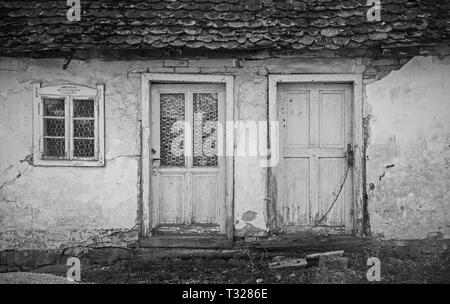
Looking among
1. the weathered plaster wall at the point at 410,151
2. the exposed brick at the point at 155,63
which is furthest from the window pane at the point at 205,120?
the weathered plaster wall at the point at 410,151

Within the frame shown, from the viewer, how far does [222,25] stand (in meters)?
6.96

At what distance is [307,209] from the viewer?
24.4 ft

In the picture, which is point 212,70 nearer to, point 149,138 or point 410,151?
point 149,138

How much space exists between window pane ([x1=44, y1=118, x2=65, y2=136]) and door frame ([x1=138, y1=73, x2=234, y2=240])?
4.04 ft

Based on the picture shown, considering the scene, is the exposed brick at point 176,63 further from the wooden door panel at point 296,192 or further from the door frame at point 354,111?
the wooden door panel at point 296,192

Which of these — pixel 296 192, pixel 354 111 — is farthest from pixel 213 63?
pixel 296 192

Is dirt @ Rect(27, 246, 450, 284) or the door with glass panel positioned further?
the door with glass panel

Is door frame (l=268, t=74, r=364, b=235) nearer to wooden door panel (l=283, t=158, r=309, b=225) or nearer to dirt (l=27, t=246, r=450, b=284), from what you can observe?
wooden door panel (l=283, t=158, r=309, b=225)

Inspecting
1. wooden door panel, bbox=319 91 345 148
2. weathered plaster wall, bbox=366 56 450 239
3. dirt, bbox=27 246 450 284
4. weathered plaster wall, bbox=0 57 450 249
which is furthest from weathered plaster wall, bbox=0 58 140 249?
weathered plaster wall, bbox=366 56 450 239

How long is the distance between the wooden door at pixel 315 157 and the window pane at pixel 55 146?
328 cm

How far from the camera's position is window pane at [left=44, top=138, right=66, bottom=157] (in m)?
7.30

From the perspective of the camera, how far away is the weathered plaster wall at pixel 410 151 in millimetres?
7172

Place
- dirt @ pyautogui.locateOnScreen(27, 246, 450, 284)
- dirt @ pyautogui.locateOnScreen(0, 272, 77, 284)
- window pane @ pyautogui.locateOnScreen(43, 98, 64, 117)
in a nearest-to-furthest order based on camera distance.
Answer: dirt @ pyautogui.locateOnScreen(0, 272, 77, 284) → dirt @ pyautogui.locateOnScreen(27, 246, 450, 284) → window pane @ pyautogui.locateOnScreen(43, 98, 64, 117)
